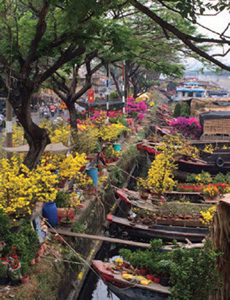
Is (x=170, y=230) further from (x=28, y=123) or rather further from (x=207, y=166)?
(x=207, y=166)

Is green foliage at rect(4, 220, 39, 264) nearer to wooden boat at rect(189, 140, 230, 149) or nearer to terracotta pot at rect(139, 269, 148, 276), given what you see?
terracotta pot at rect(139, 269, 148, 276)

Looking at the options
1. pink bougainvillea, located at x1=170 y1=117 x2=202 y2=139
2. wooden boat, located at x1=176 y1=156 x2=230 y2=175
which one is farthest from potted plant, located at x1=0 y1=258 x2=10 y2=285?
pink bougainvillea, located at x1=170 y1=117 x2=202 y2=139

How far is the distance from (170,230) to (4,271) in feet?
19.8

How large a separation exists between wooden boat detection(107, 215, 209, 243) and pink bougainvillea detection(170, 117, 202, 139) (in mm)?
13863

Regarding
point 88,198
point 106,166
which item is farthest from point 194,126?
point 88,198

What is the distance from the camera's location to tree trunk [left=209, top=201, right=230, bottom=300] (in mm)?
3697

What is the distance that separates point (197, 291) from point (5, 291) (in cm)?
298

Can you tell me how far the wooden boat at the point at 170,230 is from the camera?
1113 cm

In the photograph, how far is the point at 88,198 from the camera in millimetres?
11625

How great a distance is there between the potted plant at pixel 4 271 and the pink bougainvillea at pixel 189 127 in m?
Result: 19.6

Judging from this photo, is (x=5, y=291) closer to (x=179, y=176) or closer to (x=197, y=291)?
(x=197, y=291)

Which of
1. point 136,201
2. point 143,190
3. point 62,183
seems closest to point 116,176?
point 143,190

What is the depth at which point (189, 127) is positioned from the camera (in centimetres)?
2509

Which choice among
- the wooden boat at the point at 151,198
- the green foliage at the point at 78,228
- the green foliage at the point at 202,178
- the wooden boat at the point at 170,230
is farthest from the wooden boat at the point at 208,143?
the green foliage at the point at 78,228
